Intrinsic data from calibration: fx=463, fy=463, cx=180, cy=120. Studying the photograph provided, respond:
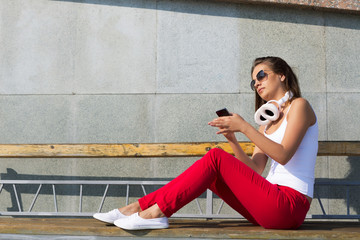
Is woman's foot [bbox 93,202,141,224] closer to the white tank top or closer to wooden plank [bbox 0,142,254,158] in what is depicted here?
the white tank top

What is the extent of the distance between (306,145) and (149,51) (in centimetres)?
312

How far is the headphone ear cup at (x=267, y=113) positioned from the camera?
3078 millimetres

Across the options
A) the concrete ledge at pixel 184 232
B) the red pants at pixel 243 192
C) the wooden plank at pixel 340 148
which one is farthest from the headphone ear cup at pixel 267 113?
the wooden plank at pixel 340 148

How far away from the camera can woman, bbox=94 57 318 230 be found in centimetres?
282

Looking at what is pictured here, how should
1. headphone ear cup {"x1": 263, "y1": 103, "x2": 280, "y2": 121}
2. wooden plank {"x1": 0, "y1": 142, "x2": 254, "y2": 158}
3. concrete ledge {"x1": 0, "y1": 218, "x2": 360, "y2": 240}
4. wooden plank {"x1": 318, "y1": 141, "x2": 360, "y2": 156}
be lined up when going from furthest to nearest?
wooden plank {"x1": 0, "y1": 142, "x2": 254, "y2": 158} < wooden plank {"x1": 318, "y1": 141, "x2": 360, "y2": 156} < headphone ear cup {"x1": 263, "y1": 103, "x2": 280, "y2": 121} < concrete ledge {"x1": 0, "y1": 218, "x2": 360, "y2": 240}

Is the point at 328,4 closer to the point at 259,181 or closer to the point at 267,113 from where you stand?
the point at 267,113

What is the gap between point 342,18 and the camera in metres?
5.49

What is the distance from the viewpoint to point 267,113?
3.14 meters

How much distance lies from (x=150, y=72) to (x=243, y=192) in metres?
3.06

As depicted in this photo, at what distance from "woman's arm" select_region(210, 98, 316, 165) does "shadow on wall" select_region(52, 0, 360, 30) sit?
2.84 meters

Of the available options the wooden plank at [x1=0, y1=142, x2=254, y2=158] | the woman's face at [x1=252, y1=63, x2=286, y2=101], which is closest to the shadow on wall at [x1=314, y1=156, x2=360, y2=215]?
the wooden plank at [x1=0, y1=142, x2=254, y2=158]

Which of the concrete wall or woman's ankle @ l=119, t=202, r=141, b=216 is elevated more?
the concrete wall

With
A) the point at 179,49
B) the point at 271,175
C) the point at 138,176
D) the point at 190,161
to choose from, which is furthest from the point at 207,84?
the point at 271,175

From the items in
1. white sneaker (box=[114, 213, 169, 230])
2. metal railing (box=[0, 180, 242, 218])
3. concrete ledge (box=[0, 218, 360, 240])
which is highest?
white sneaker (box=[114, 213, 169, 230])
